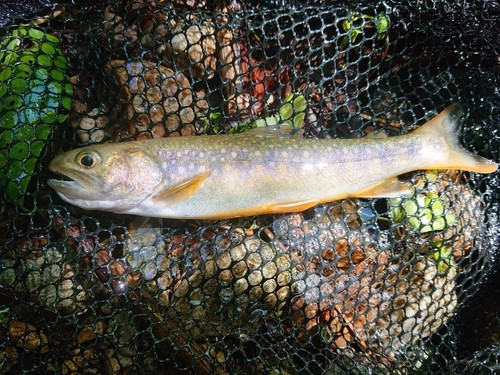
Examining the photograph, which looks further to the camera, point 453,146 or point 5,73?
point 453,146

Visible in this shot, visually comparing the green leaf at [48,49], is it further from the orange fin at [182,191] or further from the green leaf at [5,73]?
the orange fin at [182,191]

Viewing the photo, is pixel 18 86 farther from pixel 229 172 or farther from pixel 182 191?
pixel 229 172

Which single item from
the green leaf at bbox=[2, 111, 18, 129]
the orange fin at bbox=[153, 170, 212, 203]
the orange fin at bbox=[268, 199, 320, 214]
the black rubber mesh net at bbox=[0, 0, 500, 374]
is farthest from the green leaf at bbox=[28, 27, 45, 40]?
the orange fin at bbox=[268, 199, 320, 214]

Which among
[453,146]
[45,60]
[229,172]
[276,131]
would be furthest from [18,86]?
[453,146]

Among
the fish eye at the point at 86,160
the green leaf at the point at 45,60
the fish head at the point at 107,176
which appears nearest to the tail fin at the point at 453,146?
the fish head at the point at 107,176

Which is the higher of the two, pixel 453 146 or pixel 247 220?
pixel 453 146

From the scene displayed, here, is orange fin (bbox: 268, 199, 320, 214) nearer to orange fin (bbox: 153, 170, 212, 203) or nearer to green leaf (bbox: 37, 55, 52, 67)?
orange fin (bbox: 153, 170, 212, 203)

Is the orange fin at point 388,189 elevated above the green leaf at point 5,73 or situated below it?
below
